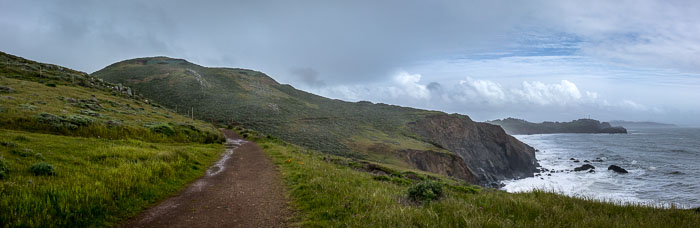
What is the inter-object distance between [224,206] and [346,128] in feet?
180

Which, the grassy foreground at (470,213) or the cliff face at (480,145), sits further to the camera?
the cliff face at (480,145)

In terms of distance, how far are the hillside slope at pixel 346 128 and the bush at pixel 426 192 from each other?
106ft

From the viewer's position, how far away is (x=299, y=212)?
7.38 metres

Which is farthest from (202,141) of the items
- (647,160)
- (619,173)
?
(647,160)

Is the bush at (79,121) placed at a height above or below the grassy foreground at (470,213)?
above

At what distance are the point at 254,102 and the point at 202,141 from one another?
50.4 m

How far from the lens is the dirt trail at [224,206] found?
22.0ft

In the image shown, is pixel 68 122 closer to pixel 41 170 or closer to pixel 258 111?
pixel 41 170

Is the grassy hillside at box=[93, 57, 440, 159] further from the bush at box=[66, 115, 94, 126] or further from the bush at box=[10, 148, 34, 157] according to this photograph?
the bush at box=[10, 148, 34, 157]

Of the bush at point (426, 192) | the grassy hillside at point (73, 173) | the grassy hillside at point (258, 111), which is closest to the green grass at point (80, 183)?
the grassy hillside at point (73, 173)

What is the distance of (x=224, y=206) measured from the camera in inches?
315

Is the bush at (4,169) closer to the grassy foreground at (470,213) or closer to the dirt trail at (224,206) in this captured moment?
the dirt trail at (224,206)

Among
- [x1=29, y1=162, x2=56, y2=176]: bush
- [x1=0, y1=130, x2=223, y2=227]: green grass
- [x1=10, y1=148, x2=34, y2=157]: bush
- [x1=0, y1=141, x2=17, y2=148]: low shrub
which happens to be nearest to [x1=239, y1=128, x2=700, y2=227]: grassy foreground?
[x1=0, y1=130, x2=223, y2=227]: green grass

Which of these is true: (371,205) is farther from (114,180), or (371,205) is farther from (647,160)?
(647,160)
